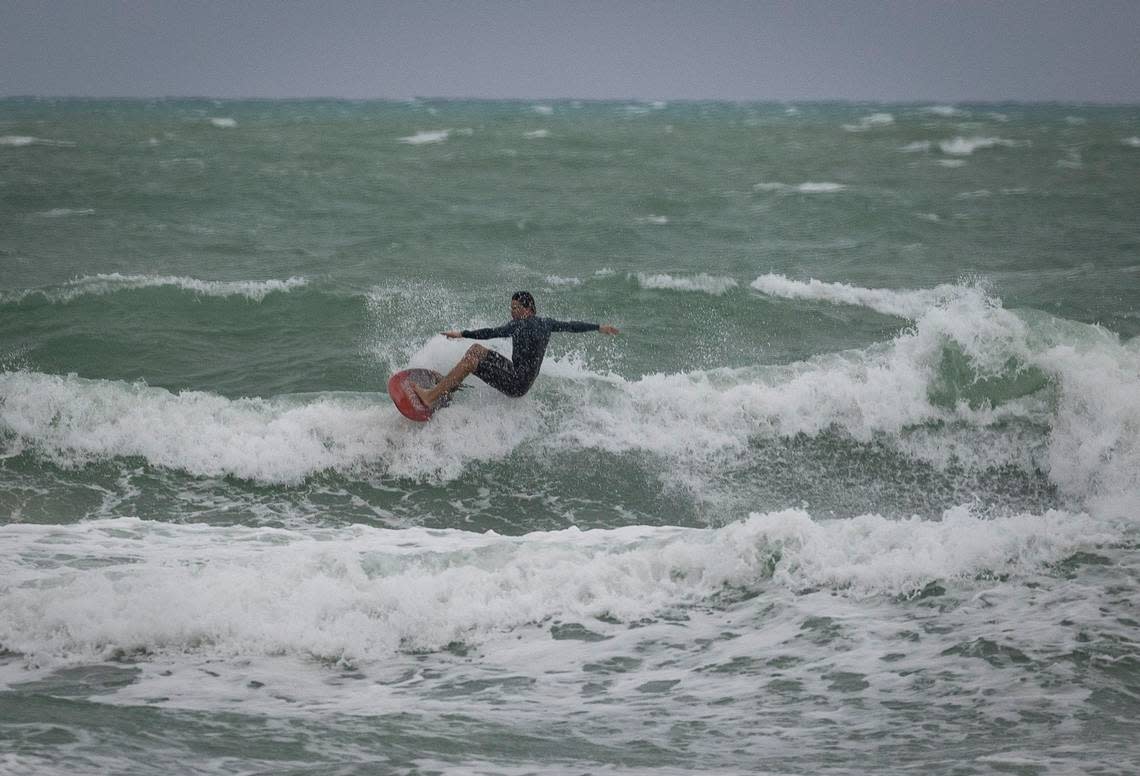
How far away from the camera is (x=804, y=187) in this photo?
101 feet

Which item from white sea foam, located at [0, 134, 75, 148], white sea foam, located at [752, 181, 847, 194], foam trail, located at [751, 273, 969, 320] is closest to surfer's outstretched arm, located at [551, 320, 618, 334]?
foam trail, located at [751, 273, 969, 320]

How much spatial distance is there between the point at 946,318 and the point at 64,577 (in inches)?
387

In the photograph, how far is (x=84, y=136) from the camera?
43.4 metres

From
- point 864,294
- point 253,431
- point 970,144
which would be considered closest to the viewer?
point 253,431

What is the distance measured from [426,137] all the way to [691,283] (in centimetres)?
3148

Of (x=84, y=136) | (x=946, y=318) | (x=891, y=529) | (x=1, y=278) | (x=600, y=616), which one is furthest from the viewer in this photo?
(x=84, y=136)

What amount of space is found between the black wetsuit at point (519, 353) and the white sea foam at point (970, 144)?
116 feet

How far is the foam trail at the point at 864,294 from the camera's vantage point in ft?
56.6

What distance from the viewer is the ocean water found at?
6.15m

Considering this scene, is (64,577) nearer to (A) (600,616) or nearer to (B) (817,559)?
(A) (600,616)

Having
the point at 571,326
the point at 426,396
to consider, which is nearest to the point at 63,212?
the point at 426,396

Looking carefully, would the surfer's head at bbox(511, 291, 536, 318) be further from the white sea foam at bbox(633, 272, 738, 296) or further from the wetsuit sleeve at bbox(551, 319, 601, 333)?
the white sea foam at bbox(633, 272, 738, 296)

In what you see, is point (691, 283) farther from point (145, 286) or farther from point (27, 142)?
point (27, 142)

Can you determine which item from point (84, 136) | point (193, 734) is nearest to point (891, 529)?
point (193, 734)
